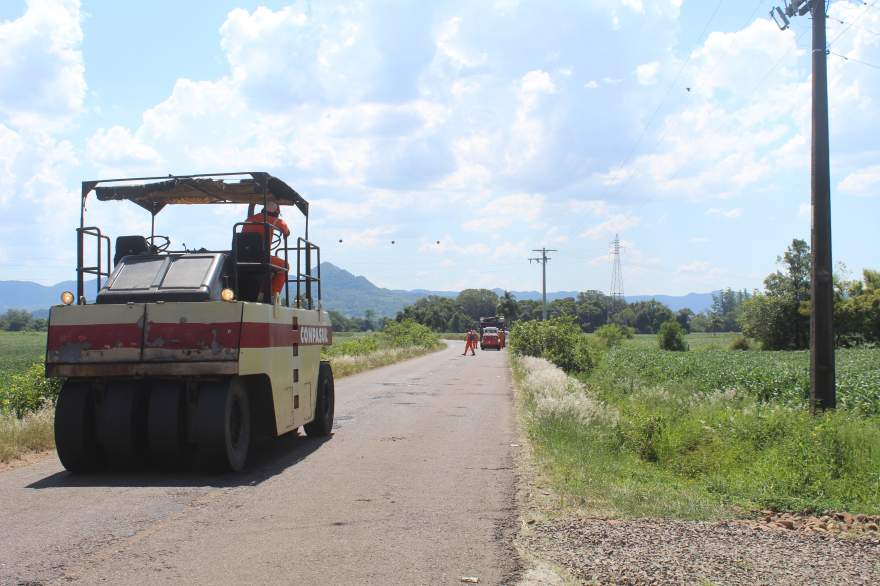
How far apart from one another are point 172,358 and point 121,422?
3.23 feet

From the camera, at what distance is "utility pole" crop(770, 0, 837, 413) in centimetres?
1240

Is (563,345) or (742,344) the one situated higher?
(563,345)

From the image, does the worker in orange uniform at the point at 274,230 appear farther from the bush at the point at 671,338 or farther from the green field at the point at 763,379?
the bush at the point at 671,338

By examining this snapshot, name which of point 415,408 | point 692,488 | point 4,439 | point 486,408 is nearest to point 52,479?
point 4,439

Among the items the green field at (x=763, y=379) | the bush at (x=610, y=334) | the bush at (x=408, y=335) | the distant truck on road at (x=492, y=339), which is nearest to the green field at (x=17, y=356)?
the green field at (x=763, y=379)

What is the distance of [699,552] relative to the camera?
233 inches

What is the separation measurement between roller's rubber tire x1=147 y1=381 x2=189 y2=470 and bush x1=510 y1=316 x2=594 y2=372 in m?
25.5

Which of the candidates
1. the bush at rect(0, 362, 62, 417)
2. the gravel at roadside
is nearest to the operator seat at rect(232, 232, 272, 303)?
the bush at rect(0, 362, 62, 417)

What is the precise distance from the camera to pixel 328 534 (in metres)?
6.75

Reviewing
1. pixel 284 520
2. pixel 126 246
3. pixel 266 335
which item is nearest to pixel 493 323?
pixel 126 246

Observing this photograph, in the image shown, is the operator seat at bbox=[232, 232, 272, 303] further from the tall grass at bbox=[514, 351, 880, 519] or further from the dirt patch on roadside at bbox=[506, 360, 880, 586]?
the dirt patch on roadside at bbox=[506, 360, 880, 586]

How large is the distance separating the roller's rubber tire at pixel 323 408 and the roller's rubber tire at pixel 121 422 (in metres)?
3.63

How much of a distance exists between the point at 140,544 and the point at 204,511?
1226 mm

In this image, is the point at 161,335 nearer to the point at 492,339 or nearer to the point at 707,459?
the point at 707,459
